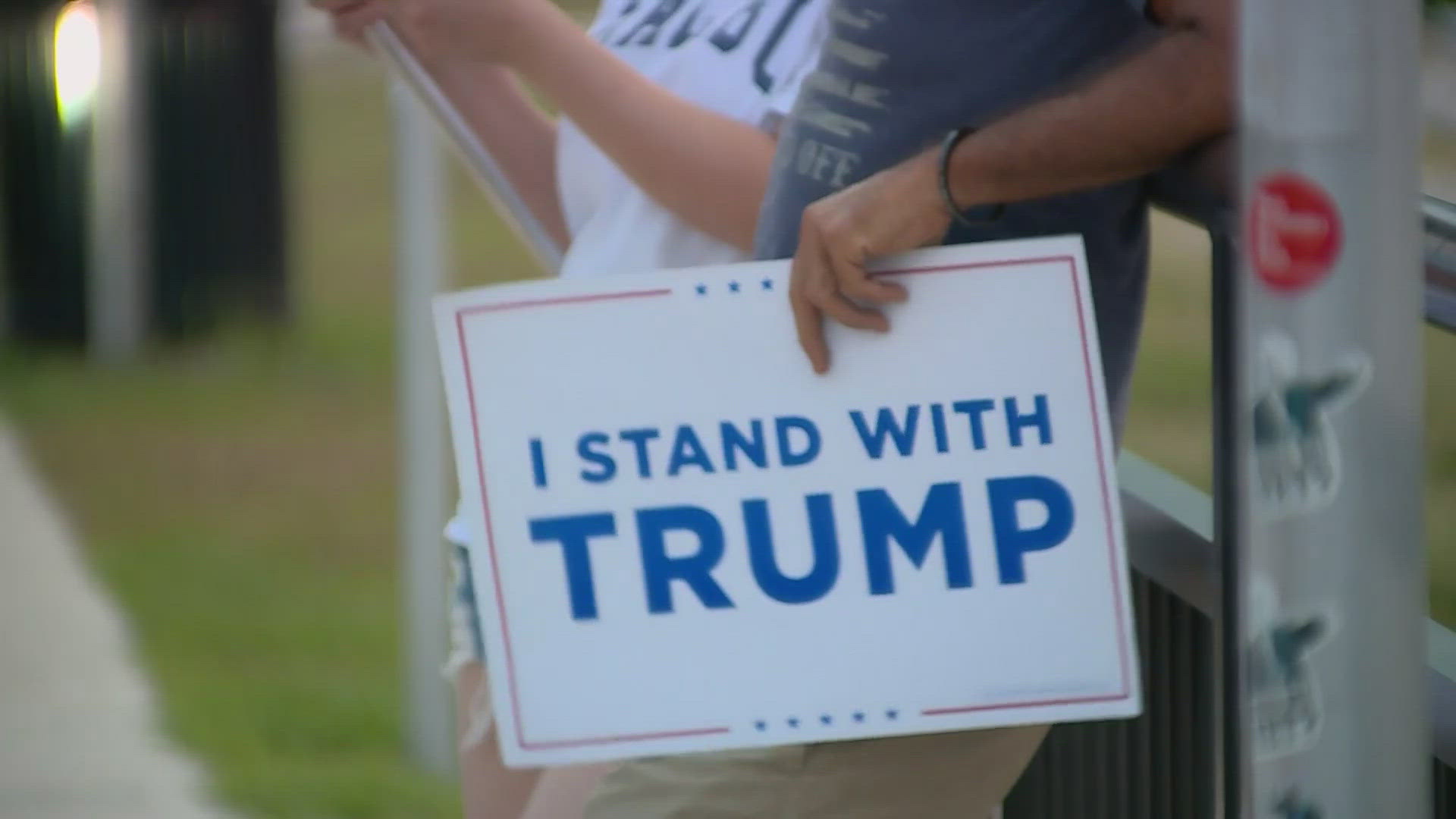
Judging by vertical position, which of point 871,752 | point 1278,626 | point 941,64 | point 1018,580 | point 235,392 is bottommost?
point 235,392

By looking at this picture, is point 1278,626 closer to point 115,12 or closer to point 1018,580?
point 1018,580

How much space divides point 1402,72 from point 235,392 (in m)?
8.14

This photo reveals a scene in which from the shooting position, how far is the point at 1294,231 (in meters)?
1.02

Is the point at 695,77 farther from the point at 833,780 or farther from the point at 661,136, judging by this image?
the point at 833,780

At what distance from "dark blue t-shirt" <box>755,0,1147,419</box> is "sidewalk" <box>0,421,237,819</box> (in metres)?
3.12

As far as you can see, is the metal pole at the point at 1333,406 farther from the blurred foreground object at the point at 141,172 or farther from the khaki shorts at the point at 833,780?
the blurred foreground object at the point at 141,172

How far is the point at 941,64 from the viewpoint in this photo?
63.2 inches

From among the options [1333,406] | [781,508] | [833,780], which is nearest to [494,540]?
[781,508]

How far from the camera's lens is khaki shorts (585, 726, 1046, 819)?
67.1 inches

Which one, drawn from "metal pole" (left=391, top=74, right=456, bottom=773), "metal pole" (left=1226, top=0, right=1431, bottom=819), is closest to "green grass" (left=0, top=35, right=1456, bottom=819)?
"metal pole" (left=391, top=74, right=456, bottom=773)

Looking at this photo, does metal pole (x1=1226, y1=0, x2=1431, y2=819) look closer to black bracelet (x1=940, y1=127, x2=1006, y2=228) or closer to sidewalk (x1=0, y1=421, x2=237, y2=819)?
black bracelet (x1=940, y1=127, x2=1006, y2=228)

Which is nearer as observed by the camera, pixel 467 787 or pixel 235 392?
pixel 467 787

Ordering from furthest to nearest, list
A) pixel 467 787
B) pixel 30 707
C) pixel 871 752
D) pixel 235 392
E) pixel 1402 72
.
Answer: pixel 235 392 → pixel 30 707 → pixel 467 787 → pixel 871 752 → pixel 1402 72

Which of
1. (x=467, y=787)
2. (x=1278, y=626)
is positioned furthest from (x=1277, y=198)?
(x=467, y=787)
